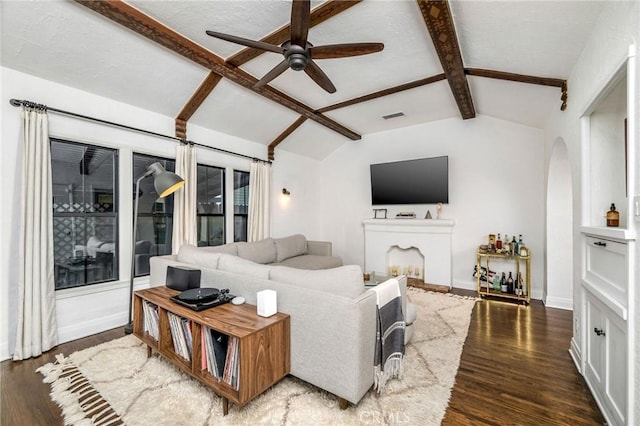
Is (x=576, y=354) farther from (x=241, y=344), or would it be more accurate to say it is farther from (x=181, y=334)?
(x=181, y=334)

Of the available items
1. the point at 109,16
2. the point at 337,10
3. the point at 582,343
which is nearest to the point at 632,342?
the point at 582,343

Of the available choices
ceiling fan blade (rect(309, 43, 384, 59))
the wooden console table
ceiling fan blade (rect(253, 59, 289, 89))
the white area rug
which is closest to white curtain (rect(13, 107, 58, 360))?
the white area rug

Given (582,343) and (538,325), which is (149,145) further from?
(538,325)

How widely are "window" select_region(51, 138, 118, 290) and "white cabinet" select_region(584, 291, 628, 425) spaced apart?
451 centimetres

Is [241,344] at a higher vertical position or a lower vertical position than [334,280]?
lower

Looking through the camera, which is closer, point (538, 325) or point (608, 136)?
point (608, 136)

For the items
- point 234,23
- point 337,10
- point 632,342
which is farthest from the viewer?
point 234,23

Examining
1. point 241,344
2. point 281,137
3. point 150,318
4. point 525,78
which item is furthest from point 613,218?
point 281,137

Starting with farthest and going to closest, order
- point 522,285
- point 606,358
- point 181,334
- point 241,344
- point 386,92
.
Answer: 1. point 522,285
2. point 386,92
3. point 181,334
4. point 606,358
5. point 241,344

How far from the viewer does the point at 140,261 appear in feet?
11.9

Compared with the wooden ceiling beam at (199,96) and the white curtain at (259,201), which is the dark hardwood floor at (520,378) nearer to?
the white curtain at (259,201)

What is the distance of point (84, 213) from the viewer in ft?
10.1

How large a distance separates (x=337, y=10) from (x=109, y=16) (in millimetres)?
1870

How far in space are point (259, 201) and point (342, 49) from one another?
336cm
